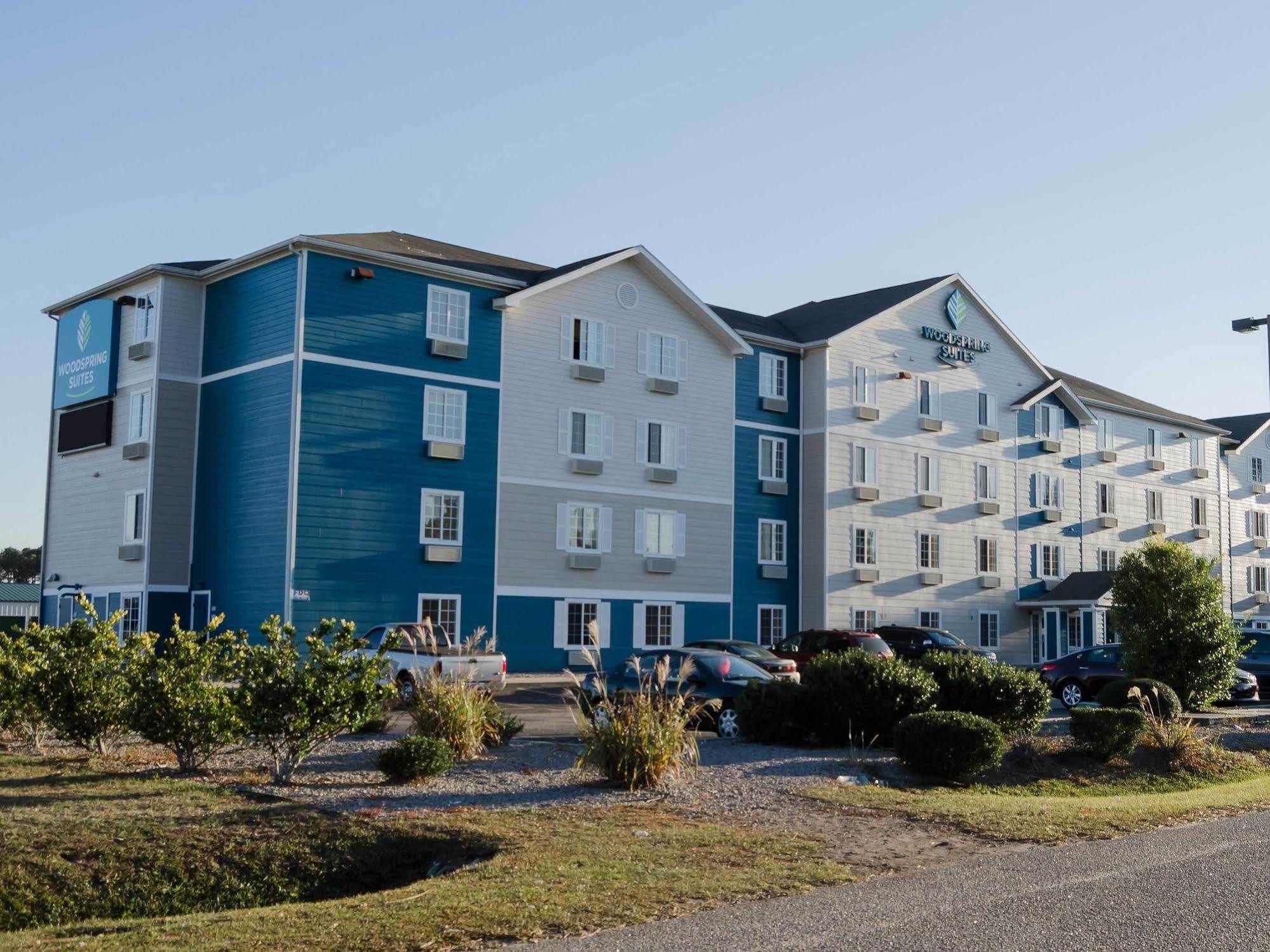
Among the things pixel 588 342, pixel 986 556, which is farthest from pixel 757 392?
pixel 986 556

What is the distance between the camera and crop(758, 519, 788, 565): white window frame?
46.4m

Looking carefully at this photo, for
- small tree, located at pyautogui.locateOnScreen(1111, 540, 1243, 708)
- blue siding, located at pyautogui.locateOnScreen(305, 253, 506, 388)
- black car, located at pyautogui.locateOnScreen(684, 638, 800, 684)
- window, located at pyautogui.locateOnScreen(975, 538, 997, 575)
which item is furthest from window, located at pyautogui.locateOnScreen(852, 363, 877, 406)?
small tree, located at pyautogui.locateOnScreen(1111, 540, 1243, 708)

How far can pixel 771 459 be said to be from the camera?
1860 inches

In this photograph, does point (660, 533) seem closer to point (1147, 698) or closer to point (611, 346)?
point (611, 346)

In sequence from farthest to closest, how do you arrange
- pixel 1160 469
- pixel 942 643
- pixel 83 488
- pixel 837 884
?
pixel 1160 469 < pixel 83 488 < pixel 942 643 < pixel 837 884

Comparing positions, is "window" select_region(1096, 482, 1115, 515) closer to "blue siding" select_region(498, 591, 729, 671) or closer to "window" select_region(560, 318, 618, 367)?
"blue siding" select_region(498, 591, 729, 671)

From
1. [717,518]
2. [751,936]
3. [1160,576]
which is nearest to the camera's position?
[751,936]

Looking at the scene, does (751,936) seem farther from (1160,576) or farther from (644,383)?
(644,383)

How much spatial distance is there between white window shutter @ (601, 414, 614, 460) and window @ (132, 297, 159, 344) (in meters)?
13.5

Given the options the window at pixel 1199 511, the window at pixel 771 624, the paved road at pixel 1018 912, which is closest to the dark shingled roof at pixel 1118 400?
the window at pixel 1199 511

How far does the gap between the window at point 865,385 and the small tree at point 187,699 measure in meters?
35.6

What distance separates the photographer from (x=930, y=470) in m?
50.9

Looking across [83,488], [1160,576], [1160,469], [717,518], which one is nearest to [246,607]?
[83,488]

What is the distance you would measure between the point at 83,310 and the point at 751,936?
39.3m
